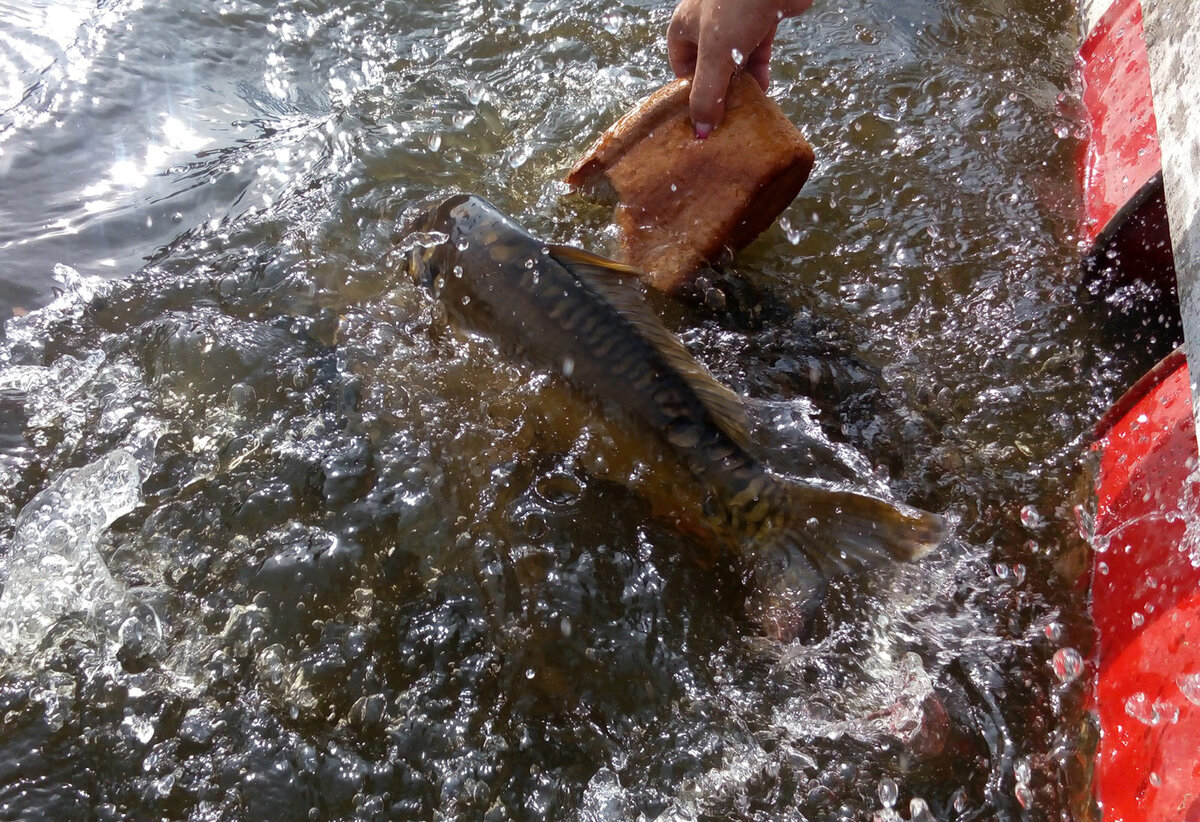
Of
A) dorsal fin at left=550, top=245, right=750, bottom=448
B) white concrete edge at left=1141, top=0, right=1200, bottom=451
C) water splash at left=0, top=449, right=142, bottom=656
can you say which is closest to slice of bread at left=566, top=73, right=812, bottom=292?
dorsal fin at left=550, top=245, right=750, bottom=448

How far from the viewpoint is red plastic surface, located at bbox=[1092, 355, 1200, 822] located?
72.4 inches

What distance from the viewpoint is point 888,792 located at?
2.19m


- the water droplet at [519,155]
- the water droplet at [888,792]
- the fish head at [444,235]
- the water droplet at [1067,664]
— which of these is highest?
the water droplet at [519,155]

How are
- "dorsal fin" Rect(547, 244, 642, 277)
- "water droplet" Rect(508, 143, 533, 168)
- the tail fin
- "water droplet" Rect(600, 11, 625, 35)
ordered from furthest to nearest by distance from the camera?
"water droplet" Rect(600, 11, 625, 35), "water droplet" Rect(508, 143, 533, 168), "dorsal fin" Rect(547, 244, 642, 277), the tail fin

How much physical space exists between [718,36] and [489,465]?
1758mm

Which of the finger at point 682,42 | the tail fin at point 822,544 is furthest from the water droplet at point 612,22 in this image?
the tail fin at point 822,544

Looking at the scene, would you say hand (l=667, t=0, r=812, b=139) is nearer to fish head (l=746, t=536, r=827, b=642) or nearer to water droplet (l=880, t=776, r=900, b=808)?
fish head (l=746, t=536, r=827, b=642)

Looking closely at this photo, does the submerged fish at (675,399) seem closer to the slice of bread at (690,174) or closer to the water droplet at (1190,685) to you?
the slice of bread at (690,174)

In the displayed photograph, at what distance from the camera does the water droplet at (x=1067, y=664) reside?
7.62 ft

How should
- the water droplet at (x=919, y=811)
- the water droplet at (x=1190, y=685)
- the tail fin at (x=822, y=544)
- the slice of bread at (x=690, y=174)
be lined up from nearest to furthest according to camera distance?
the water droplet at (x=1190, y=685), the water droplet at (x=919, y=811), the tail fin at (x=822, y=544), the slice of bread at (x=690, y=174)

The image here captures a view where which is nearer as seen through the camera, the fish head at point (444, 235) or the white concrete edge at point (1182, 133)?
the white concrete edge at point (1182, 133)

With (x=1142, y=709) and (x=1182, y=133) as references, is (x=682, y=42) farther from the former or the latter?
(x=1142, y=709)

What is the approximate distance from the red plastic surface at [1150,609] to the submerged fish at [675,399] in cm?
49

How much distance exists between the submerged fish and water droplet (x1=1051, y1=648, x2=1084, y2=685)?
0.46 meters
